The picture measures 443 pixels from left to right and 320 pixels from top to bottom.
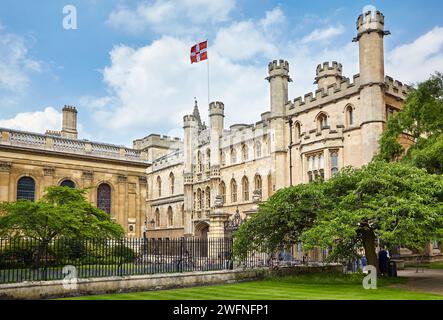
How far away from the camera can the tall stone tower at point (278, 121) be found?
39.0 metres

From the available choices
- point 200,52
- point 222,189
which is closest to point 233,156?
point 222,189

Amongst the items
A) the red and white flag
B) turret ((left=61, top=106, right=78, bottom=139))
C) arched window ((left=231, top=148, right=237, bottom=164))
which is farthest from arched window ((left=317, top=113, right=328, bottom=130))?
turret ((left=61, top=106, right=78, bottom=139))

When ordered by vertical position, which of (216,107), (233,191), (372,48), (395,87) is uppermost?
(372,48)

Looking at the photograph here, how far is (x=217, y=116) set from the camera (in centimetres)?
4662

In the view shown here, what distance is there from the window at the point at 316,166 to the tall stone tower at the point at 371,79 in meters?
3.42

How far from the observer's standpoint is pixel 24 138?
1313 inches

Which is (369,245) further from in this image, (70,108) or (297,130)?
(70,108)

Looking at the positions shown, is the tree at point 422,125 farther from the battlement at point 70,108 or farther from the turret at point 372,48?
the battlement at point 70,108

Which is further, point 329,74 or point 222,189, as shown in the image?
point 222,189

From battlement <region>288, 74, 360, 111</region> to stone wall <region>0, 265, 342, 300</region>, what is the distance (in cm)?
1725

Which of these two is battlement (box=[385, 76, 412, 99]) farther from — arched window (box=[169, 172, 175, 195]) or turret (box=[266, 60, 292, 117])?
arched window (box=[169, 172, 175, 195])

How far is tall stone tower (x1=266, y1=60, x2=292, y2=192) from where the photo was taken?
128ft

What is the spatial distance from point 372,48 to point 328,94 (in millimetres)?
5028
